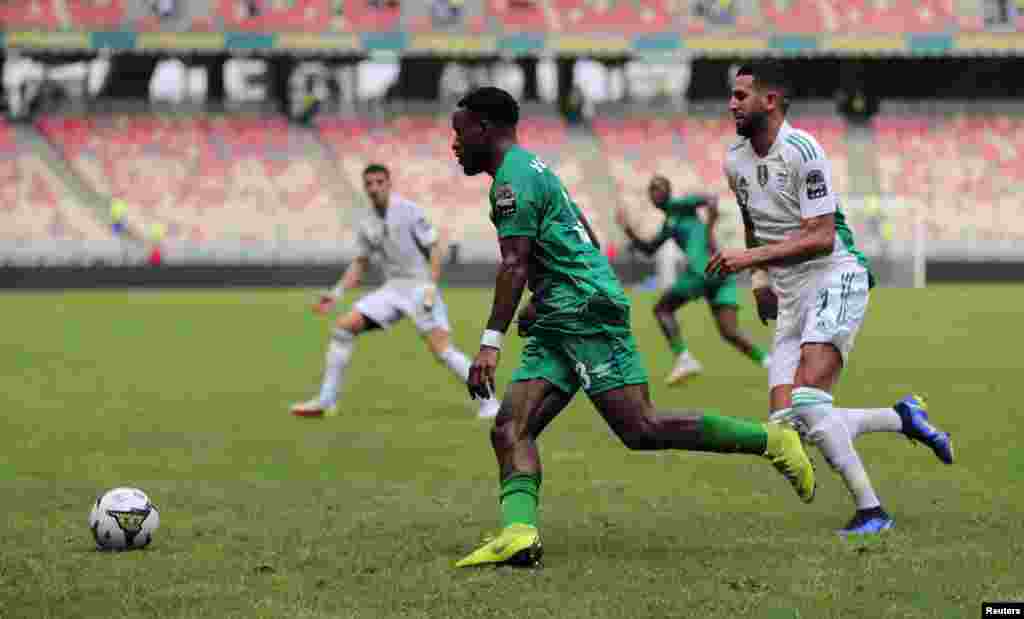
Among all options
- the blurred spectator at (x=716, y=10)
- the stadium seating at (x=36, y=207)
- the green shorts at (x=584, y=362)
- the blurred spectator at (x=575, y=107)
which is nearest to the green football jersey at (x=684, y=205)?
the green shorts at (x=584, y=362)

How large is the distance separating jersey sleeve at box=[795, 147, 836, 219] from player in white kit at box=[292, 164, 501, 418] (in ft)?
19.7

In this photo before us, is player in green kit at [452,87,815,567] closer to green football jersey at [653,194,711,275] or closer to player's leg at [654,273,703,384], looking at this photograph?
player's leg at [654,273,703,384]

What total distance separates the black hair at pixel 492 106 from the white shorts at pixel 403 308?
633 centimetres

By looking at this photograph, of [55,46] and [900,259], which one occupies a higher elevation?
[55,46]

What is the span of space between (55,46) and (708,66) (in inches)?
864

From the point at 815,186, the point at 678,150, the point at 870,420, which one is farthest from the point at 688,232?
the point at 678,150

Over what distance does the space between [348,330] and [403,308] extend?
50 cm

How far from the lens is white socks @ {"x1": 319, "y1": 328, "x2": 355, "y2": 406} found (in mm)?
13031

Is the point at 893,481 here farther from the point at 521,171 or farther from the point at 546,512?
the point at 521,171

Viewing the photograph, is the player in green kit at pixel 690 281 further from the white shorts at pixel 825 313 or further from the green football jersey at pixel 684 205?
the white shorts at pixel 825 313

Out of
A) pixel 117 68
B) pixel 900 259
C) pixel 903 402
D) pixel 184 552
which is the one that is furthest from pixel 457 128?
pixel 117 68

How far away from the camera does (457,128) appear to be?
265 inches

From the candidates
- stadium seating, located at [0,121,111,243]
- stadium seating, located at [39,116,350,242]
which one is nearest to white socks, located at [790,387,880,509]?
stadium seating, located at [39,116,350,242]

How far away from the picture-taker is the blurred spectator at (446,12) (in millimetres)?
49312
